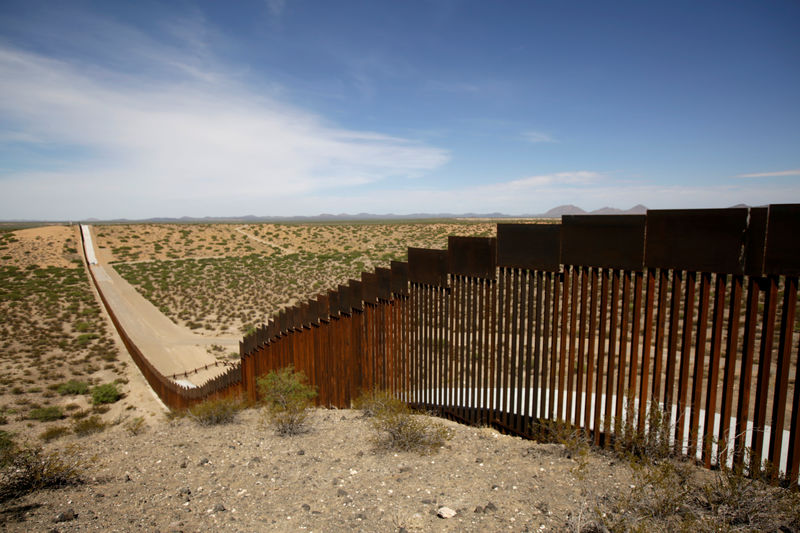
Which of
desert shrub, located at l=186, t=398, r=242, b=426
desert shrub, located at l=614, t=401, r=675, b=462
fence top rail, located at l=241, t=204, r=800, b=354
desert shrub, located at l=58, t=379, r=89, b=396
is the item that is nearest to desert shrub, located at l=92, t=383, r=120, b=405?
desert shrub, located at l=58, t=379, r=89, b=396

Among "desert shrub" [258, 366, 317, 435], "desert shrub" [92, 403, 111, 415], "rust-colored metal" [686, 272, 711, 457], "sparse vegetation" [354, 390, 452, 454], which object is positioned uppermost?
"rust-colored metal" [686, 272, 711, 457]

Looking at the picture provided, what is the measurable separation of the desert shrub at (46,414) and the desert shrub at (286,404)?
11.3 metres

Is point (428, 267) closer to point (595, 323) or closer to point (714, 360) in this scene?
point (595, 323)

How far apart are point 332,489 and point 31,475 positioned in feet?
11.3

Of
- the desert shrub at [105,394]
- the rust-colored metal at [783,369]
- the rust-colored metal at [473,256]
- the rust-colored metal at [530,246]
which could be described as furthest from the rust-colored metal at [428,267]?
the desert shrub at [105,394]

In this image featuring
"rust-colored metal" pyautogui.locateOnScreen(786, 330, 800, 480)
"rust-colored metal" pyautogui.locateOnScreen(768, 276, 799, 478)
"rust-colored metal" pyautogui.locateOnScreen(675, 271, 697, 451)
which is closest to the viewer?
"rust-colored metal" pyautogui.locateOnScreen(768, 276, 799, 478)

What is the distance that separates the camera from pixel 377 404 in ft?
23.1

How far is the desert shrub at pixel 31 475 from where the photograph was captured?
469 cm

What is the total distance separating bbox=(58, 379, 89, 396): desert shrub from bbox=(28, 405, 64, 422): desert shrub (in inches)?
70.7

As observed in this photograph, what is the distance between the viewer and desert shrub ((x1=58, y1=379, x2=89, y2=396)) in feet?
56.6

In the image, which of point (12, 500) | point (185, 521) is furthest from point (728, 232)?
point (12, 500)

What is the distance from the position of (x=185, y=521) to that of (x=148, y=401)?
1519 cm

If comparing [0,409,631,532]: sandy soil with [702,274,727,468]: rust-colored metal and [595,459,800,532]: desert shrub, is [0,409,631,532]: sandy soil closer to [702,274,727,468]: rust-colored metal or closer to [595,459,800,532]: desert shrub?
[595,459,800,532]: desert shrub

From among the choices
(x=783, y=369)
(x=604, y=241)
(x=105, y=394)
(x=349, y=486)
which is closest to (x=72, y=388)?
(x=105, y=394)
